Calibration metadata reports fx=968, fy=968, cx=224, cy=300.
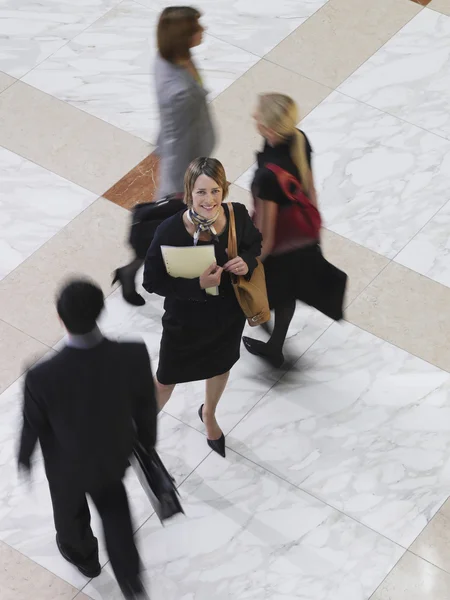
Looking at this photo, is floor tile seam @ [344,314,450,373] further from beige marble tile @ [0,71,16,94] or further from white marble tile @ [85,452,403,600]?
beige marble tile @ [0,71,16,94]

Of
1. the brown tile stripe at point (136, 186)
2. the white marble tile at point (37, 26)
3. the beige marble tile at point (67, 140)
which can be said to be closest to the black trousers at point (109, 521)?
the brown tile stripe at point (136, 186)

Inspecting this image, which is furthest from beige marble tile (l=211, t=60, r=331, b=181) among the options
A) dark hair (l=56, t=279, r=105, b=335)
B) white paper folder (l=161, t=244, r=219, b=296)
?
dark hair (l=56, t=279, r=105, b=335)

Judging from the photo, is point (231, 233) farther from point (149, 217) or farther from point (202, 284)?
point (149, 217)

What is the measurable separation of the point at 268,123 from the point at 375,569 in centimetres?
180

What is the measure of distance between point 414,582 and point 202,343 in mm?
1268

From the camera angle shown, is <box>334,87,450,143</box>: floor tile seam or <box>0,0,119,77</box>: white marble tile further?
<box>0,0,119,77</box>: white marble tile

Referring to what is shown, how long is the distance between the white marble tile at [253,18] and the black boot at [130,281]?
2136 millimetres

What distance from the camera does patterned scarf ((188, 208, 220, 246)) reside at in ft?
11.3

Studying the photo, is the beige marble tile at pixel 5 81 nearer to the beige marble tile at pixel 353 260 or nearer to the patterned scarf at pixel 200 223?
the beige marble tile at pixel 353 260

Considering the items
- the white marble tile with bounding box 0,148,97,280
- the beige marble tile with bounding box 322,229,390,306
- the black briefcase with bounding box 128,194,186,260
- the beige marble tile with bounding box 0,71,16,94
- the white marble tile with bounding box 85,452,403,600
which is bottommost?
the white marble tile with bounding box 85,452,403,600

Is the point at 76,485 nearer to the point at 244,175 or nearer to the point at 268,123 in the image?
the point at 268,123

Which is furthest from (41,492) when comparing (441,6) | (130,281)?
(441,6)

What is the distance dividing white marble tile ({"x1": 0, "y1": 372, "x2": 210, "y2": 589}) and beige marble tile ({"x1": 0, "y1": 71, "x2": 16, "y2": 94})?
7.54ft

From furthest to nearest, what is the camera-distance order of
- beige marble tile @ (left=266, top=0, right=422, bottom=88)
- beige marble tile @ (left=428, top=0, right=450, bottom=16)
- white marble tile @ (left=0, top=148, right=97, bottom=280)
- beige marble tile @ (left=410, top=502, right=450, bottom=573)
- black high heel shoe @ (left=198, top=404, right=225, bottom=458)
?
beige marble tile @ (left=428, top=0, right=450, bottom=16)
beige marble tile @ (left=266, top=0, right=422, bottom=88)
white marble tile @ (left=0, top=148, right=97, bottom=280)
black high heel shoe @ (left=198, top=404, right=225, bottom=458)
beige marble tile @ (left=410, top=502, right=450, bottom=573)
